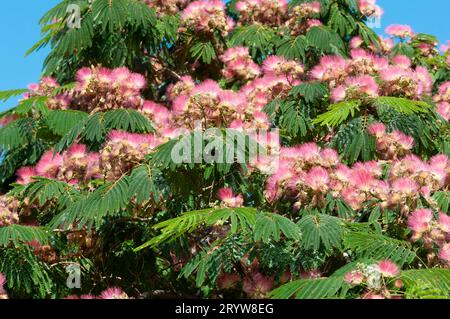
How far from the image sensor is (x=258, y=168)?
5.65 metres

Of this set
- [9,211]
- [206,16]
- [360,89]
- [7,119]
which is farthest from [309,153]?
[7,119]

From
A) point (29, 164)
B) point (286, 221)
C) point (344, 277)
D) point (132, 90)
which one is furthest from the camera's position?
point (29, 164)

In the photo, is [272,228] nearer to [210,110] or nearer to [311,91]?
[210,110]

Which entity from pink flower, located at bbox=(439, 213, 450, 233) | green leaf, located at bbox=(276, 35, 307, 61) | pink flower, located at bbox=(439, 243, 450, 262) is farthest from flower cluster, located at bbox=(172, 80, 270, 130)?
green leaf, located at bbox=(276, 35, 307, 61)

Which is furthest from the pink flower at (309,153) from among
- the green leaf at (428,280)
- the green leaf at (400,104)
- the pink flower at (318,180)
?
the green leaf at (428,280)

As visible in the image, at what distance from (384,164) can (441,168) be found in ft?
1.23

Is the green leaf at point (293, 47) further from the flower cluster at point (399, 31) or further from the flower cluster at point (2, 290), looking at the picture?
the flower cluster at point (2, 290)

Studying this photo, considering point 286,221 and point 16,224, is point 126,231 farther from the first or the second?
point 286,221

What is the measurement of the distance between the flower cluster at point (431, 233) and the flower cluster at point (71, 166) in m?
2.16

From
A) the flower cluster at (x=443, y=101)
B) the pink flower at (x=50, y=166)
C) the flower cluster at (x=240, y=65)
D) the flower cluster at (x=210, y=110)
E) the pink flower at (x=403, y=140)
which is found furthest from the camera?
the flower cluster at (x=240, y=65)

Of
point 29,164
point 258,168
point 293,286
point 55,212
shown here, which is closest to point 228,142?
point 258,168

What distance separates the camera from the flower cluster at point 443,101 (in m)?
7.28

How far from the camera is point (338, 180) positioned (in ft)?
18.2

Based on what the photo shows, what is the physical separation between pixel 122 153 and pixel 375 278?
2.04m
